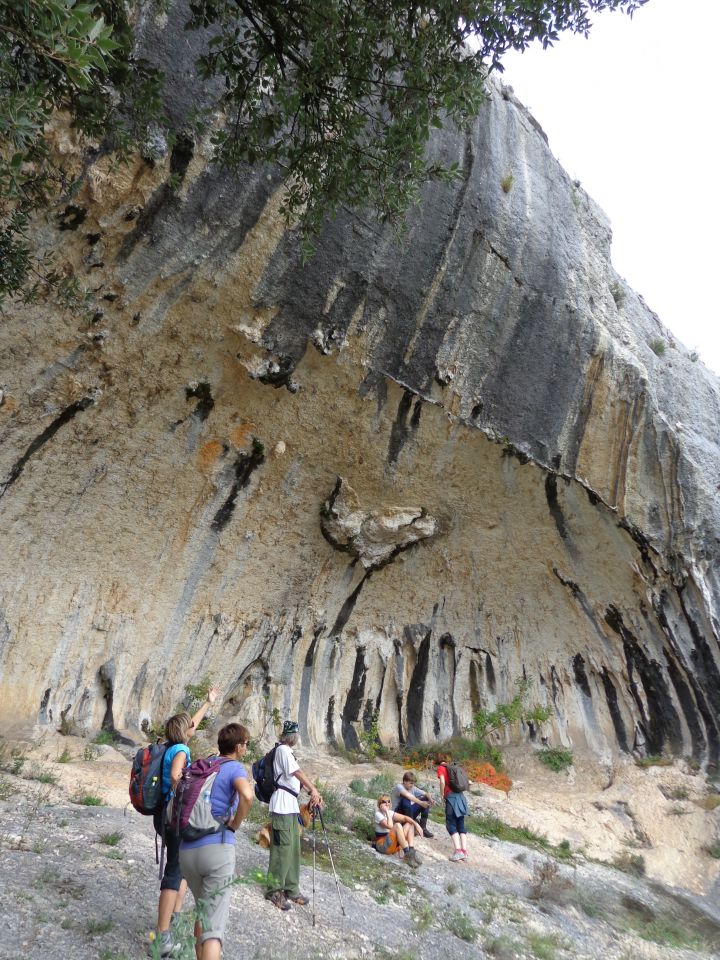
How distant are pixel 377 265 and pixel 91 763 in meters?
7.53

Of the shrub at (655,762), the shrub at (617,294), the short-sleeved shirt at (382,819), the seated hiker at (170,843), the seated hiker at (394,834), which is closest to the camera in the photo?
the seated hiker at (170,843)

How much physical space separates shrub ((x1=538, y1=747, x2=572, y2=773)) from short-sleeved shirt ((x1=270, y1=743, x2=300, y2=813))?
8345mm

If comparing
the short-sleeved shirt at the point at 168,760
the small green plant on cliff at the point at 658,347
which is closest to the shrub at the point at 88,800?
the short-sleeved shirt at the point at 168,760

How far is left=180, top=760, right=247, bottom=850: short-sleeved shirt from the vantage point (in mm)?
3119

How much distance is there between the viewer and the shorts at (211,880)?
297 cm

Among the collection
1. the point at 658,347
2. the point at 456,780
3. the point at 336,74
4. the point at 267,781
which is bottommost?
the point at 267,781

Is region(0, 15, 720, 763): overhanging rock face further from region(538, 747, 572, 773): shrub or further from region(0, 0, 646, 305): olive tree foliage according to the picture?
region(0, 0, 646, 305): olive tree foliage

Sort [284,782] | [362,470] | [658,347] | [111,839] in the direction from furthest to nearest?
[658,347]
[362,470]
[111,839]
[284,782]

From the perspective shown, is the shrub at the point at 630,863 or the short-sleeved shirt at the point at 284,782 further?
the shrub at the point at 630,863

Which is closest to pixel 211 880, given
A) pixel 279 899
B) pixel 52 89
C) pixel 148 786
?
pixel 148 786

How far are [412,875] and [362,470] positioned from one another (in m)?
5.98

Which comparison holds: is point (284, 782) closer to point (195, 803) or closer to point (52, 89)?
point (195, 803)

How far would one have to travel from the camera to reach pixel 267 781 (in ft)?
15.0

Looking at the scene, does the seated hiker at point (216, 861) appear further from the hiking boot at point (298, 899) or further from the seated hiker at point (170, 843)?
the hiking boot at point (298, 899)
